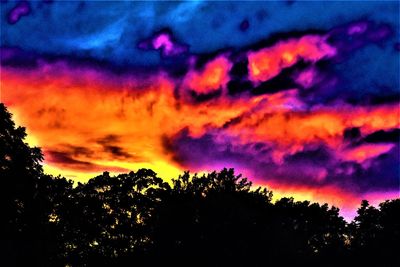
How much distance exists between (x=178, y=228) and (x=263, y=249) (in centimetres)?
897

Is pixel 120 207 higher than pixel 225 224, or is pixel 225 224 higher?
pixel 120 207

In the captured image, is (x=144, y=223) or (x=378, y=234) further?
(x=378, y=234)

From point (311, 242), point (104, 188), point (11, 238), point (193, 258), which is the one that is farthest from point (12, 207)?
point (311, 242)

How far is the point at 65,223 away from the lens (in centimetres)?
4641

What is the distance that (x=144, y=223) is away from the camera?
53594mm

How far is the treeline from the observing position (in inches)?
1307

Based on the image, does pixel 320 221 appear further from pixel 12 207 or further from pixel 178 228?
pixel 12 207

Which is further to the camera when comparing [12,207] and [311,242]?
[311,242]

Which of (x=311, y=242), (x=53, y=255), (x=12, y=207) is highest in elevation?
(x=311, y=242)

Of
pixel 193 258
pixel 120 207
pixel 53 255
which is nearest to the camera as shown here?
pixel 53 255

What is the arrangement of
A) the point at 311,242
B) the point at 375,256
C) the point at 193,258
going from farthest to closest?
the point at 311,242
the point at 375,256
the point at 193,258

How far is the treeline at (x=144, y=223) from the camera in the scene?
109 ft

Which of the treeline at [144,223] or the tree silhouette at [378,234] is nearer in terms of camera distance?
the treeline at [144,223]

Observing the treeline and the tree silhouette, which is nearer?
the treeline
